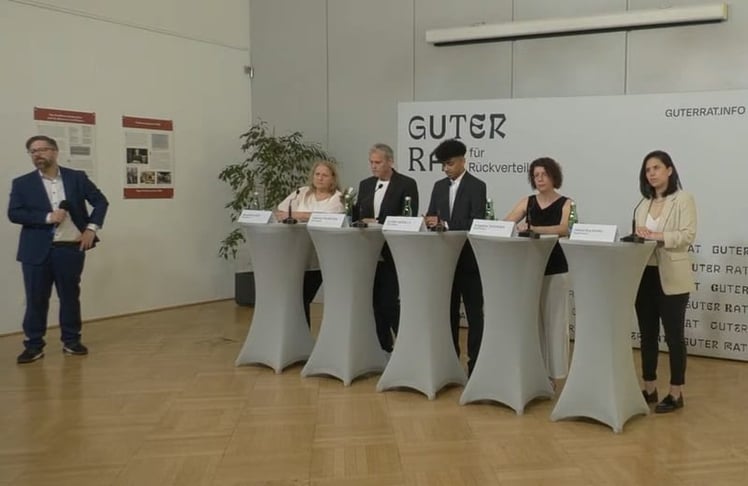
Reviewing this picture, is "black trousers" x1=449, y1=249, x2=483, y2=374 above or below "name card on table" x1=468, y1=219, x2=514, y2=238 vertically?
below

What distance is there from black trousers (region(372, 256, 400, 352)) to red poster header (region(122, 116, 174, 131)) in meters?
3.46

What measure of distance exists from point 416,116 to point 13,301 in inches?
152

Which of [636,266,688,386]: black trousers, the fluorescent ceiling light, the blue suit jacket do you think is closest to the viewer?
[636,266,688,386]: black trousers

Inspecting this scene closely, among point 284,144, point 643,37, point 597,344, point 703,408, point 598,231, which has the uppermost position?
point 643,37

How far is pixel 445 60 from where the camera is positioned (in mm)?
7164

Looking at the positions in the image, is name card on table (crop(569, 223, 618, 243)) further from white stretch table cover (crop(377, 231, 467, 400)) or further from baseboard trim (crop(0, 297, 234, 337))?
baseboard trim (crop(0, 297, 234, 337))

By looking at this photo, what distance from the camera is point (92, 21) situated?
6.82 meters

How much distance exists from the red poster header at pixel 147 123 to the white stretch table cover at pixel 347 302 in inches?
131

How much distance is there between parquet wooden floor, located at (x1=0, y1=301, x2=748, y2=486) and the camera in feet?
11.0

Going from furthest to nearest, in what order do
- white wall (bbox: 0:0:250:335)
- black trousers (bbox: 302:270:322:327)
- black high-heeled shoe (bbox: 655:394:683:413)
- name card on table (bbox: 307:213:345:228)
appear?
1. white wall (bbox: 0:0:250:335)
2. black trousers (bbox: 302:270:322:327)
3. name card on table (bbox: 307:213:345:228)
4. black high-heeled shoe (bbox: 655:394:683:413)

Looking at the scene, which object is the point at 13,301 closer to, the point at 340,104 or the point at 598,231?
the point at 340,104

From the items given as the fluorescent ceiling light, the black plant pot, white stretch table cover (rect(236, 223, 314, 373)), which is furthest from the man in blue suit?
the fluorescent ceiling light

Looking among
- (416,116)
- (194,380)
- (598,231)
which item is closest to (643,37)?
(416,116)

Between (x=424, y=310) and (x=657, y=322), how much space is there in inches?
52.7
